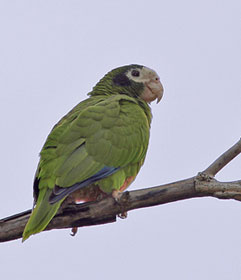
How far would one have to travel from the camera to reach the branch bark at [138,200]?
4.04m

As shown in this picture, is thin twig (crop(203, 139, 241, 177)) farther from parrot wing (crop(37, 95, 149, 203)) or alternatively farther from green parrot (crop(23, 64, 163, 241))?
parrot wing (crop(37, 95, 149, 203))

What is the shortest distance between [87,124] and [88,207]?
99 centimetres

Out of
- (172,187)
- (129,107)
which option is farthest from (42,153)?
(172,187)

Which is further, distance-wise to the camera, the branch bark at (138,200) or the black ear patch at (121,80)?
the black ear patch at (121,80)

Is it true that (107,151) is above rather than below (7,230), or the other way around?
above

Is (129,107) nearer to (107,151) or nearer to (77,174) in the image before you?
(107,151)

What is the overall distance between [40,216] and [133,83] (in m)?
2.61

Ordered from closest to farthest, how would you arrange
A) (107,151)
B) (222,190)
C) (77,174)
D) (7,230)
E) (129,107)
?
1. (222,190)
2. (7,230)
3. (77,174)
4. (107,151)
5. (129,107)

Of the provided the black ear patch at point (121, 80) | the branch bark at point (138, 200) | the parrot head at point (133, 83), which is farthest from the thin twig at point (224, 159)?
the black ear patch at point (121, 80)

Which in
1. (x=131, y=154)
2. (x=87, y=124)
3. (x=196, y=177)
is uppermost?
(x=87, y=124)

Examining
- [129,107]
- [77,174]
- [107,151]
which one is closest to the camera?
[77,174]

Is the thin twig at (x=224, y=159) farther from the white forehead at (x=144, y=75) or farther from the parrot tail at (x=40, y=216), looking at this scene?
the white forehead at (x=144, y=75)

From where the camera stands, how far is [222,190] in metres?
4.01

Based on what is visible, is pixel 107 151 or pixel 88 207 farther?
pixel 107 151
